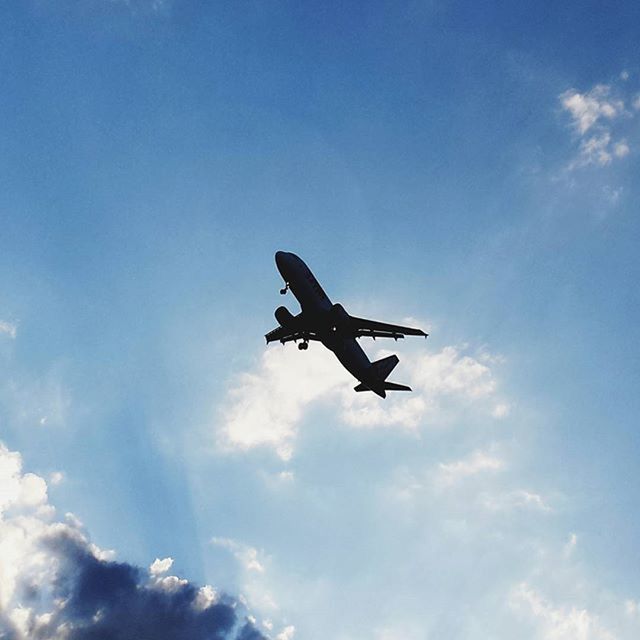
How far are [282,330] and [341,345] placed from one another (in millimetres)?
8305

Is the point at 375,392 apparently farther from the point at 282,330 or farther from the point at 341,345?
the point at 282,330

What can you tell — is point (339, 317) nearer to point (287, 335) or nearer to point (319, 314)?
point (319, 314)

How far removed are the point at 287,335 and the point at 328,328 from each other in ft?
25.4

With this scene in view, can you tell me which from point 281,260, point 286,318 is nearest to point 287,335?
point 286,318

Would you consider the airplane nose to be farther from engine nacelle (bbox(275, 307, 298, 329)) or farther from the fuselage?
engine nacelle (bbox(275, 307, 298, 329))

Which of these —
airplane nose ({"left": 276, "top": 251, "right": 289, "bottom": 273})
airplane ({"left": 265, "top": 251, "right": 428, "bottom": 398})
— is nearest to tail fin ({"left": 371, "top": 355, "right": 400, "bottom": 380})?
airplane ({"left": 265, "top": 251, "right": 428, "bottom": 398})

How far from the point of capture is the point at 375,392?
75.0m

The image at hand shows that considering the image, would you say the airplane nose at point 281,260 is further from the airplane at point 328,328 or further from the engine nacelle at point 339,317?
the engine nacelle at point 339,317

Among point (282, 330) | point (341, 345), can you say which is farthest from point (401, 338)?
point (282, 330)

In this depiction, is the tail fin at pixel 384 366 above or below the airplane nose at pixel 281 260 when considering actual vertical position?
above

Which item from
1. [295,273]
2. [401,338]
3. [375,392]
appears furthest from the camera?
[375,392]

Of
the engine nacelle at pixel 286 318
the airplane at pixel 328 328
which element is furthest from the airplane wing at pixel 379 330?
the engine nacelle at pixel 286 318

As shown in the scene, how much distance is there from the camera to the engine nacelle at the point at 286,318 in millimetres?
69312

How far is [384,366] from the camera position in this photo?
77125 millimetres
